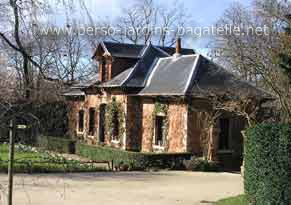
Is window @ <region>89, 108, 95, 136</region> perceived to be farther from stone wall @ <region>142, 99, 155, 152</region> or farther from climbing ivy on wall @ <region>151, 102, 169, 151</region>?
climbing ivy on wall @ <region>151, 102, 169, 151</region>

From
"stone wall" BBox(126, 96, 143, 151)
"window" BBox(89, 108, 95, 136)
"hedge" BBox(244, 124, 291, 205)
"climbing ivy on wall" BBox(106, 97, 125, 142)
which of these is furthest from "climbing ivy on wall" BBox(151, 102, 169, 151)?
"hedge" BBox(244, 124, 291, 205)

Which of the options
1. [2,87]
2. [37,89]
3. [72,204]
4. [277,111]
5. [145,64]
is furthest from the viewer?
[145,64]

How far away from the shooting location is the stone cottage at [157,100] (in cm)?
2188

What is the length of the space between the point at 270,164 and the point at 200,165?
11104mm

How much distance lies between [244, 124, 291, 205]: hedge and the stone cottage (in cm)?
1167

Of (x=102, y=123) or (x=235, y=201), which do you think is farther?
(x=102, y=123)

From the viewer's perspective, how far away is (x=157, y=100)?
23688 millimetres

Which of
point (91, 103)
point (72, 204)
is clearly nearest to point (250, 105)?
point (91, 103)

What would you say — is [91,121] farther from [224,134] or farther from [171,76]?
[224,134]

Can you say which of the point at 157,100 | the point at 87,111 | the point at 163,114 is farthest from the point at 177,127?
the point at 87,111

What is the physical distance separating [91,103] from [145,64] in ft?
16.6

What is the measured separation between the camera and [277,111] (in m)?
→ 23.8

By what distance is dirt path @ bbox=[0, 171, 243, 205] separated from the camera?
12.4 metres

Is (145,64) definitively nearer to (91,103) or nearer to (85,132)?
(91,103)
